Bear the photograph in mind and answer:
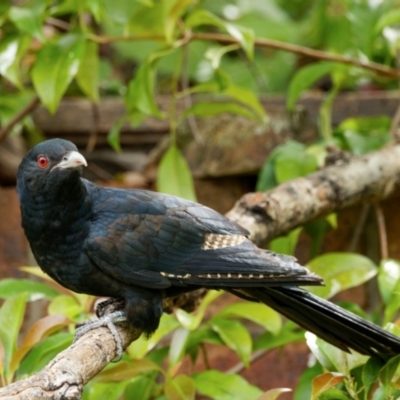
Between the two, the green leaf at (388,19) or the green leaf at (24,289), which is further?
the green leaf at (388,19)

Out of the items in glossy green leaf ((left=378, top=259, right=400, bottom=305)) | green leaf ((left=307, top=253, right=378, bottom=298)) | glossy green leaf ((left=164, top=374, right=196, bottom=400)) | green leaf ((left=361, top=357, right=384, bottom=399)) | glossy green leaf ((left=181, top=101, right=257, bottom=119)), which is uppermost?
glossy green leaf ((left=181, top=101, right=257, bottom=119))

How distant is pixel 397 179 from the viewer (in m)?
2.94

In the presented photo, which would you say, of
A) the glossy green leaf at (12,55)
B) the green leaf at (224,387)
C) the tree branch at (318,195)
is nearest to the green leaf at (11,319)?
the green leaf at (224,387)

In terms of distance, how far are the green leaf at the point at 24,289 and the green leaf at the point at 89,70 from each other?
2.98 feet

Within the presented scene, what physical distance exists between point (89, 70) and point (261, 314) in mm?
1230

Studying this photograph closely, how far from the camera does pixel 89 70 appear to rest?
309 centimetres

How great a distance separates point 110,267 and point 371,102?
5.95ft

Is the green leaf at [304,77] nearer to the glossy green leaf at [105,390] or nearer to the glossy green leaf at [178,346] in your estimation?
the glossy green leaf at [178,346]

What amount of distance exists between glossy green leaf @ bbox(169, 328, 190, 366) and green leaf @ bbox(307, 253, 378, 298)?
418 mm

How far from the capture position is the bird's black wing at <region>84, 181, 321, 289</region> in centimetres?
216

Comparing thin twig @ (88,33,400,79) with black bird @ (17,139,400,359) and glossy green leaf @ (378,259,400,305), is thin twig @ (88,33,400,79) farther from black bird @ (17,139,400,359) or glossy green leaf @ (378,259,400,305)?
glossy green leaf @ (378,259,400,305)

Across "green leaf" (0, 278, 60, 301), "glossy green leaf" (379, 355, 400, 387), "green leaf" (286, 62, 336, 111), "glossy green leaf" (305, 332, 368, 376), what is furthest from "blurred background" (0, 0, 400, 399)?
"glossy green leaf" (379, 355, 400, 387)

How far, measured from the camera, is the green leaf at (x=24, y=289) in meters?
2.40

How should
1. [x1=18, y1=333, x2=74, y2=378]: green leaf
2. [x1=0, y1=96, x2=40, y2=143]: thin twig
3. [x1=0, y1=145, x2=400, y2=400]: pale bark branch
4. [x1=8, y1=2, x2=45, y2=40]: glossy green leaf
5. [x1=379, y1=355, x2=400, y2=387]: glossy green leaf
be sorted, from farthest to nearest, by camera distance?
[x1=0, y1=96, x2=40, y2=143]: thin twig, [x1=8, y1=2, x2=45, y2=40]: glossy green leaf, [x1=18, y1=333, x2=74, y2=378]: green leaf, [x1=379, y1=355, x2=400, y2=387]: glossy green leaf, [x1=0, y1=145, x2=400, y2=400]: pale bark branch
